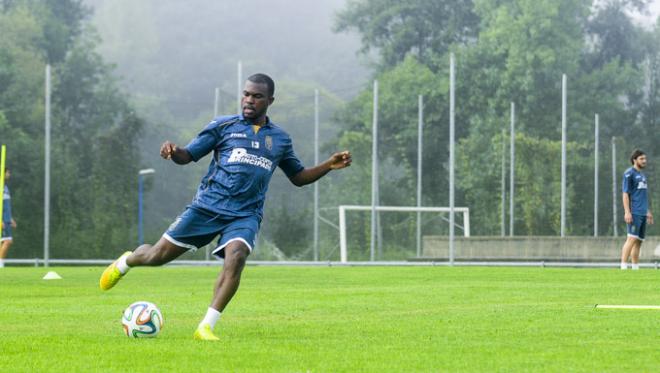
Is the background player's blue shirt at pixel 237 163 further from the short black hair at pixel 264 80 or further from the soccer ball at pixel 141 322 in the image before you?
the soccer ball at pixel 141 322

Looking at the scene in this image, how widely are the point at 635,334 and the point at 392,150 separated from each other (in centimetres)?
4438

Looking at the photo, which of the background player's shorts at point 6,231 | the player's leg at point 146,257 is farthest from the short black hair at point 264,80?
the background player's shorts at point 6,231

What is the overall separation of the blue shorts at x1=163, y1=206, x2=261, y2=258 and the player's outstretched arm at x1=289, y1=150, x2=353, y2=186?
70 centimetres

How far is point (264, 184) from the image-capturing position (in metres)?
10.1

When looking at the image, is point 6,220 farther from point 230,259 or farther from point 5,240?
point 230,259

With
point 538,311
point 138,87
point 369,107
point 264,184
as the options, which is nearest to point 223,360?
point 264,184

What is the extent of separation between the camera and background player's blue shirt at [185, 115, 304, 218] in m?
9.95

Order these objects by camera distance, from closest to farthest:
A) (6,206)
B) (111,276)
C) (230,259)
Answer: (230,259), (111,276), (6,206)

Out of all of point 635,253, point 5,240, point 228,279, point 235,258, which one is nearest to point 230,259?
point 235,258

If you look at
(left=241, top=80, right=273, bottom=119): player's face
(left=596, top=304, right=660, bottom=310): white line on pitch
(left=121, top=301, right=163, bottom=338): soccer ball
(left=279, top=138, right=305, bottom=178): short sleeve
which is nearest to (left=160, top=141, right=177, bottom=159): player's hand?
(left=241, top=80, right=273, bottom=119): player's face

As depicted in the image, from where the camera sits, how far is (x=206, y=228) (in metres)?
10.0

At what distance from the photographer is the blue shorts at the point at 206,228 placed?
984 centimetres

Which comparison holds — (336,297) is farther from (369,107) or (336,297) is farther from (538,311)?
(369,107)

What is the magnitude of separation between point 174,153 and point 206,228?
0.66 meters
